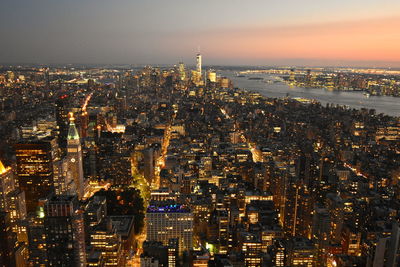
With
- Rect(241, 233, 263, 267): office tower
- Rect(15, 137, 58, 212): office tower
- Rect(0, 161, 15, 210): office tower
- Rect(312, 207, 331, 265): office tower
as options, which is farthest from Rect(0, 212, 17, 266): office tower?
Rect(312, 207, 331, 265): office tower

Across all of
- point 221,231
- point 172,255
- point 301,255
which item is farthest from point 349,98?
point 172,255

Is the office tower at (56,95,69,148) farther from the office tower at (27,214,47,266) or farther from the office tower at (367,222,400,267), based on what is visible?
the office tower at (367,222,400,267)

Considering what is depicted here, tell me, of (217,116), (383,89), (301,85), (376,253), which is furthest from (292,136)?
(301,85)

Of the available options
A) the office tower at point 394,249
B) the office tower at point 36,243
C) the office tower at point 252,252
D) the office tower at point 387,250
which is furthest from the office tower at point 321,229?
the office tower at point 36,243

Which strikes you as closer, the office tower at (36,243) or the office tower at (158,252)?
the office tower at (36,243)

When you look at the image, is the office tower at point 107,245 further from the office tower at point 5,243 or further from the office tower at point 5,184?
the office tower at point 5,184

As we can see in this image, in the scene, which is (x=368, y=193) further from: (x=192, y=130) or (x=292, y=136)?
(x=192, y=130)

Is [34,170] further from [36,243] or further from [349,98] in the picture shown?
[349,98]
